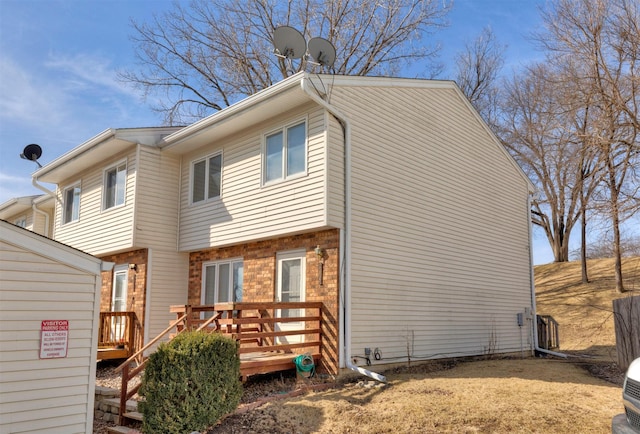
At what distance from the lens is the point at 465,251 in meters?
13.3

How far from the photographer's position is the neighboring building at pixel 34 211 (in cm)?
2000

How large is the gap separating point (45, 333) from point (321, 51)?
710 centimetres

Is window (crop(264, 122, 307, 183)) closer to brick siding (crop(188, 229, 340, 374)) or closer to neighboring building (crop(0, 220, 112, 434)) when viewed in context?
brick siding (crop(188, 229, 340, 374))

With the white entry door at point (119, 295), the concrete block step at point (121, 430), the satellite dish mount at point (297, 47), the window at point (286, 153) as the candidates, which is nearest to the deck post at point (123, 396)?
the concrete block step at point (121, 430)

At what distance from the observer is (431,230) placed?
1231 centimetres

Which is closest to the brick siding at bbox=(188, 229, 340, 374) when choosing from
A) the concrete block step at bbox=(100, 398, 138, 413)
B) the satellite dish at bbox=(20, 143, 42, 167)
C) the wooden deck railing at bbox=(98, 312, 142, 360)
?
the wooden deck railing at bbox=(98, 312, 142, 360)

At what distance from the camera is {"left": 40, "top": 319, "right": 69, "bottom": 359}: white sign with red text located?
7074 mm

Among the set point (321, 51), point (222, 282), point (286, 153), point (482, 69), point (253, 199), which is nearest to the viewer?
point (321, 51)

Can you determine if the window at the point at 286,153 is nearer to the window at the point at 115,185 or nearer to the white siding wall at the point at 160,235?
the white siding wall at the point at 160,235

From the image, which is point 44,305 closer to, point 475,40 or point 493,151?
point 493,151

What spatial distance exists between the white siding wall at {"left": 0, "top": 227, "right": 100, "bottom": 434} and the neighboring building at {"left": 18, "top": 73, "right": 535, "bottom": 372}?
4095 mm

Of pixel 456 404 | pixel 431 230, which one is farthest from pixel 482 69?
pixel 456 404

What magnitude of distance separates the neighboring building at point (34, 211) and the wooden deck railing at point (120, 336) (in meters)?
8.04

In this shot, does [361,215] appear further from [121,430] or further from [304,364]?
[121,430]
